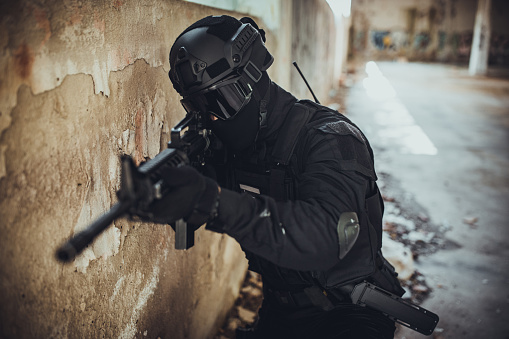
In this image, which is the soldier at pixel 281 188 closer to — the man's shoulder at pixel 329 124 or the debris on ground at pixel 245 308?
the man's shoulder at pixel 329 124

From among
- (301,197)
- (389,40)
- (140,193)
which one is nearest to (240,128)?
(301,197)

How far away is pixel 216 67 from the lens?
1.31m

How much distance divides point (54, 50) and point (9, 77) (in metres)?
0.17

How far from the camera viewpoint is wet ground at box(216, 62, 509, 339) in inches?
106

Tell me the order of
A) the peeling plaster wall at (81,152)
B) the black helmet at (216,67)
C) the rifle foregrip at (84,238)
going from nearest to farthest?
1. the rifle foregrip at (84,238)
2. the peeling plaster wall at (81,152)
3. the black helmet at (216,67)

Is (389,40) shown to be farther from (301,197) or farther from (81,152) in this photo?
(81,152)

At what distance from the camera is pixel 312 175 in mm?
1244

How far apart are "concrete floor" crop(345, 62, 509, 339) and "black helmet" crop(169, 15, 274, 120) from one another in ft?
6.63

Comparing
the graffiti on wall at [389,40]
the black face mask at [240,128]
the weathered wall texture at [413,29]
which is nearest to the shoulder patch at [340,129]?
the black face mask at [240,128]

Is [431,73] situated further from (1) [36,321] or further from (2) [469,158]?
(1) [36,321]

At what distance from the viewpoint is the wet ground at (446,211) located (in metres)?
2.69

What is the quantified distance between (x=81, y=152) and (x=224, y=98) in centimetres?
52

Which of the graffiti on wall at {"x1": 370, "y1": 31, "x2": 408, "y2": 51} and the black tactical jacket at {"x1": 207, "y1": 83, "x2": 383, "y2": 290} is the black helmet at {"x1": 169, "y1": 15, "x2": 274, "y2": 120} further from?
the graffiti on wall at {"x1": 370, "y1": 31, "x2": 408, "y2": 51}

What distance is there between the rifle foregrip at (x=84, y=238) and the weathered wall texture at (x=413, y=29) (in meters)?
24.5
